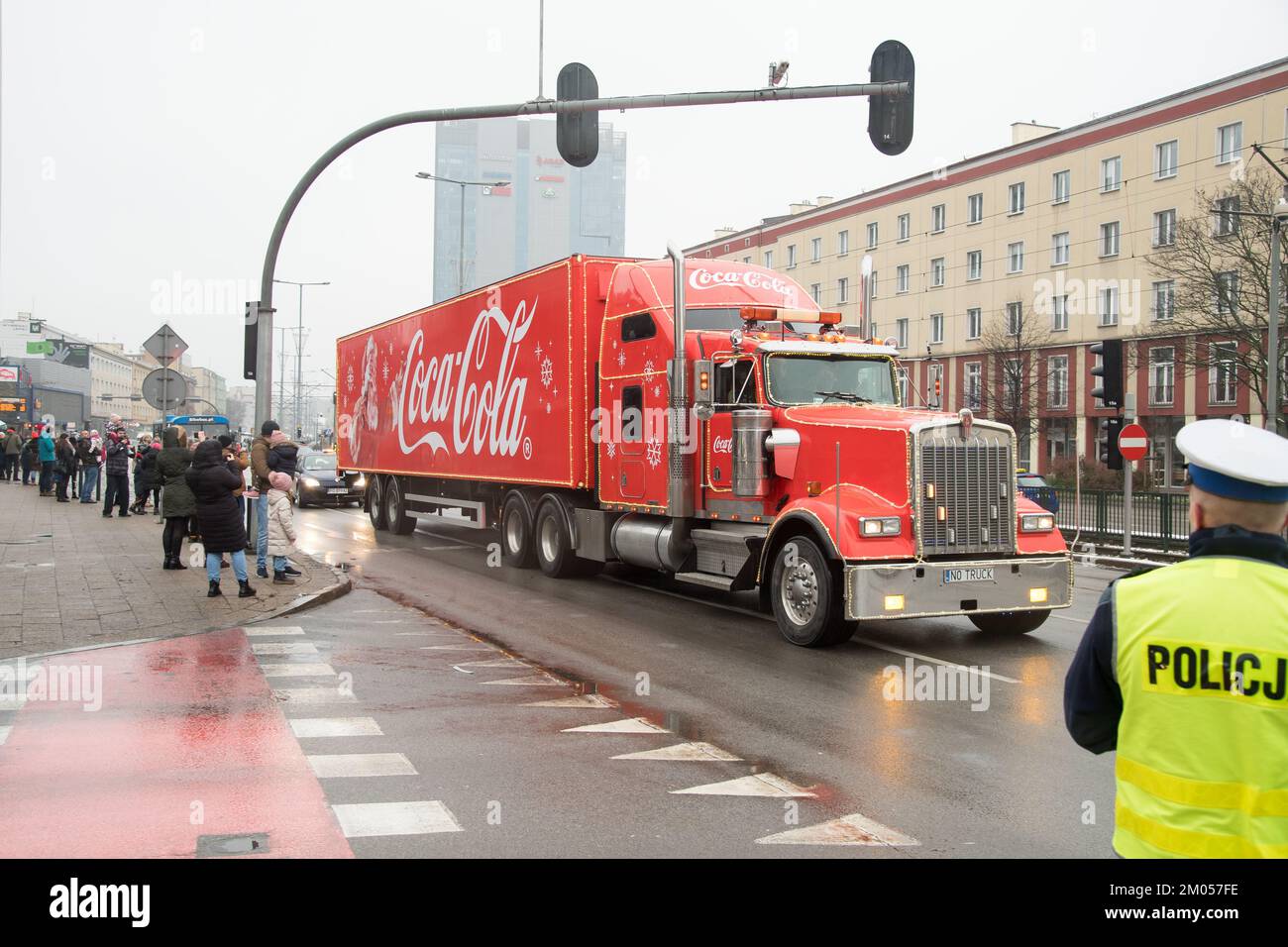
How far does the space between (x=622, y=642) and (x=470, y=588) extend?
172 inches

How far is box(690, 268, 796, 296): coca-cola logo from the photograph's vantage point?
43.6 ft

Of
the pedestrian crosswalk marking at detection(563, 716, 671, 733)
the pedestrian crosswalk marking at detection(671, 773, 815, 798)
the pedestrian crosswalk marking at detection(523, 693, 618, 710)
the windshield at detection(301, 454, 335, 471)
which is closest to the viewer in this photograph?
the pedestrian crosswalk marking at detection(671, 773, 815, 798)

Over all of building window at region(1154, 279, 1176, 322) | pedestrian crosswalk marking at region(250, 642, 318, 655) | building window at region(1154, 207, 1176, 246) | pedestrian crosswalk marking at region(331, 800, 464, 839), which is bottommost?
pedestrian crosswalk marking at region(331, 800, 464, 839)

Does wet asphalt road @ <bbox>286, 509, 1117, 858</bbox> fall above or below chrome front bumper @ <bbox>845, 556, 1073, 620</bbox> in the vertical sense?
below

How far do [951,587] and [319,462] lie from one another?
83.5 ft

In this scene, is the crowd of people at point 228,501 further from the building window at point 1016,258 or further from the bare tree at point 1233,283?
the building window at point 1016,258

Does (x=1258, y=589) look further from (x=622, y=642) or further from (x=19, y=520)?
(x=19, y=520)

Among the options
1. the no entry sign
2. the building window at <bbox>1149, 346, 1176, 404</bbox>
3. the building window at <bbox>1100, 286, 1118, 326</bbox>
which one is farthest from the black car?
the building window at <bbox>1100, 286, 1118, 326</bbox>

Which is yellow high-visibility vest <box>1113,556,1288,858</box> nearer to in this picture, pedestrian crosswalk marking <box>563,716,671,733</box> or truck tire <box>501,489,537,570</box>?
pedestrian crosswalk marking <box>563,716,671,733</box>

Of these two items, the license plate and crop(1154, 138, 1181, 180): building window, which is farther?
crop(1154, 138, 1181, 180): building window

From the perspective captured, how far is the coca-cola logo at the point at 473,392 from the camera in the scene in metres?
16.4

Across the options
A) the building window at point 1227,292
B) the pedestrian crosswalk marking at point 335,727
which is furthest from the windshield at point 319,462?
the building window at point 1227,292

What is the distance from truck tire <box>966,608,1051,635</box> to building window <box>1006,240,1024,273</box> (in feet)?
143
